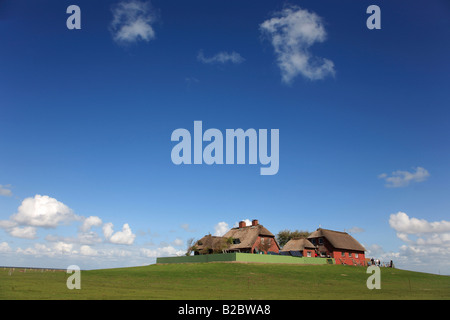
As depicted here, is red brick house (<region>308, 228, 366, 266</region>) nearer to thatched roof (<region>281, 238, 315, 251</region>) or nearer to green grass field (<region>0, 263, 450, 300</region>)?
thatched roof (<region>281, 238, 315, 251</region>)

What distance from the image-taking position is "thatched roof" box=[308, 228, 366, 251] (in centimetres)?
7538

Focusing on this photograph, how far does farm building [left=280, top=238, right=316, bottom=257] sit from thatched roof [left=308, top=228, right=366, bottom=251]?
13.4 ft

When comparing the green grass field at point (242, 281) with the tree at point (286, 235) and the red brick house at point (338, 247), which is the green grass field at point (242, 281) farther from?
the tree at point (286, 235)

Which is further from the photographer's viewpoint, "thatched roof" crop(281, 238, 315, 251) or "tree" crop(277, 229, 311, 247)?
"tree" crop(277, 229, 311, 247)

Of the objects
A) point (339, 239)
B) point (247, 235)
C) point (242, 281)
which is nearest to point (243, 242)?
point (247, 235)

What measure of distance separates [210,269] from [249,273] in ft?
23.0

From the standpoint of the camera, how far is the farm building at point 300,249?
72312 millimetres

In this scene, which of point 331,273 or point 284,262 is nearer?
point 331,273

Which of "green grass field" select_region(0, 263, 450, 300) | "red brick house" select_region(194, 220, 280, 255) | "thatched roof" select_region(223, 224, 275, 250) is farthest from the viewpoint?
"red brick house" select_region(194, 220, 280, 255)

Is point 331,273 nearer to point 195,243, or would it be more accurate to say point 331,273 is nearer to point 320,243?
point 320,243

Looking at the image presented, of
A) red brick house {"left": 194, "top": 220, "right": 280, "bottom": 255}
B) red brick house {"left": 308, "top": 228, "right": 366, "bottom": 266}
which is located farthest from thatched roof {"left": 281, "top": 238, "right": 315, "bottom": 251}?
red brick house {"left": 194, "top": 220, "right": 280, "bottom": 255}
